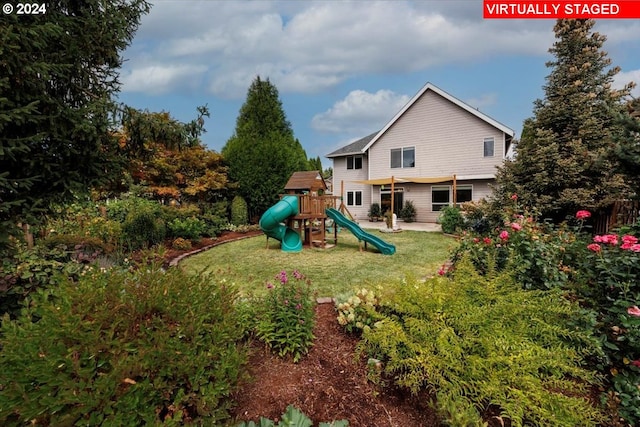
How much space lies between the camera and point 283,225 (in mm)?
9383

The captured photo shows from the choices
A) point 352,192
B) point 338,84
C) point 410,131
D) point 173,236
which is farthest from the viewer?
point 352,192

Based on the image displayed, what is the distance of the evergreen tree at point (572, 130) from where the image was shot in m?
7.61

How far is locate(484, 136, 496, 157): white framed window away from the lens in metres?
15.1

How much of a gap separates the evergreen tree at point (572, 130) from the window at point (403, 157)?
357 inches

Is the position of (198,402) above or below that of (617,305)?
below

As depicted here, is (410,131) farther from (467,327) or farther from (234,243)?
(467,327)

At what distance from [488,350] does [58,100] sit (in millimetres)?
4331

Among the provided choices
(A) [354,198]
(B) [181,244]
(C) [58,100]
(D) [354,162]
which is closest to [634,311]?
(C) [58,100]

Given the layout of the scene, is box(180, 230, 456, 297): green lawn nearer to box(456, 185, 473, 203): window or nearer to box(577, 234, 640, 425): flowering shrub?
box(577, 234, 640, 425): flowering shrub

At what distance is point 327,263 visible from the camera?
7.28 metres

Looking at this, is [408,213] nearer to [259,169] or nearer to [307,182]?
[307,182]

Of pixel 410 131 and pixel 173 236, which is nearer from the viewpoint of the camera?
pixel 173 236

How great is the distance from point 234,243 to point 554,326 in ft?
30.2

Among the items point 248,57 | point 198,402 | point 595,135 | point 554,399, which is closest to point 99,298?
point 198,402
